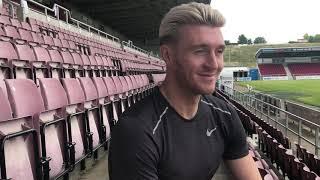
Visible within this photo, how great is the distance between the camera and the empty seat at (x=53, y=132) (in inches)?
95.7

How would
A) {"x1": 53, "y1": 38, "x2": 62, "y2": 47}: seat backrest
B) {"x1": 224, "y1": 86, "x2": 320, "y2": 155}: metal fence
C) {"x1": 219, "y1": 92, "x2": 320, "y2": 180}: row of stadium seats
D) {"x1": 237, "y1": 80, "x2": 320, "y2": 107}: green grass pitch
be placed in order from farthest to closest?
{"x1": 237, "y1": 80, "x2": 320, "y2": 107}: green grass pitch < {"x1": 53, "y1": 38, "x2": 62, "y2": 47}: seat backrest < {"x1": 224, "y1": 86, "x2": 320, "y2": 155}: metal fence < {"x1": 219, "y1": 92, "x2": 320, "y2": 180}: row of stadium seats

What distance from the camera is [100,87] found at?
432cm

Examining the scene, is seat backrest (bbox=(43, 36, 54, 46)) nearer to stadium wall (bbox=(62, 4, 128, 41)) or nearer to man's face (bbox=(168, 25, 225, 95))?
man's face (bbox=(168, 25, 225, 95))

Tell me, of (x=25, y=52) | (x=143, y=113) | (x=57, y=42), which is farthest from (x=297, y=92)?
(x=143, y=113)

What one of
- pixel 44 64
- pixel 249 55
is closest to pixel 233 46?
pixel 249 55

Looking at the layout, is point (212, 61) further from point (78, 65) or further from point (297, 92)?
point (297, 92)

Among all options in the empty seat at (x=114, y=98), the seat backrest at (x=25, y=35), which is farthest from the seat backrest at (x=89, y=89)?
the seat backrest at (x=25, y=35)

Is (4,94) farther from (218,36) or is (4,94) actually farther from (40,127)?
(218,36)

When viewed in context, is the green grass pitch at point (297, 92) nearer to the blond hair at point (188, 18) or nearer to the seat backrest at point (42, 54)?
the seat backrest at point (42, 54)

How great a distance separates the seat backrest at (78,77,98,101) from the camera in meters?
3.77

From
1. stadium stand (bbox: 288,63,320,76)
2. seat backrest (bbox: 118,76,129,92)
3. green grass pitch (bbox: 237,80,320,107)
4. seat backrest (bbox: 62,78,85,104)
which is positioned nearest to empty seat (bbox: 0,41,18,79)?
seat backrest (bbox: 62,78,85,104)

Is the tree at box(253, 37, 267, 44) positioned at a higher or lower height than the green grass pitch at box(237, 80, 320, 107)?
higher

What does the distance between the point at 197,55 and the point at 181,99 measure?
148 millimetres

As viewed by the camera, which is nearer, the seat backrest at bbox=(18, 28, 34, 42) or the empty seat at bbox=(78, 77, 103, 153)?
the empty seat at bbox=(78, 77, 103, 153)
